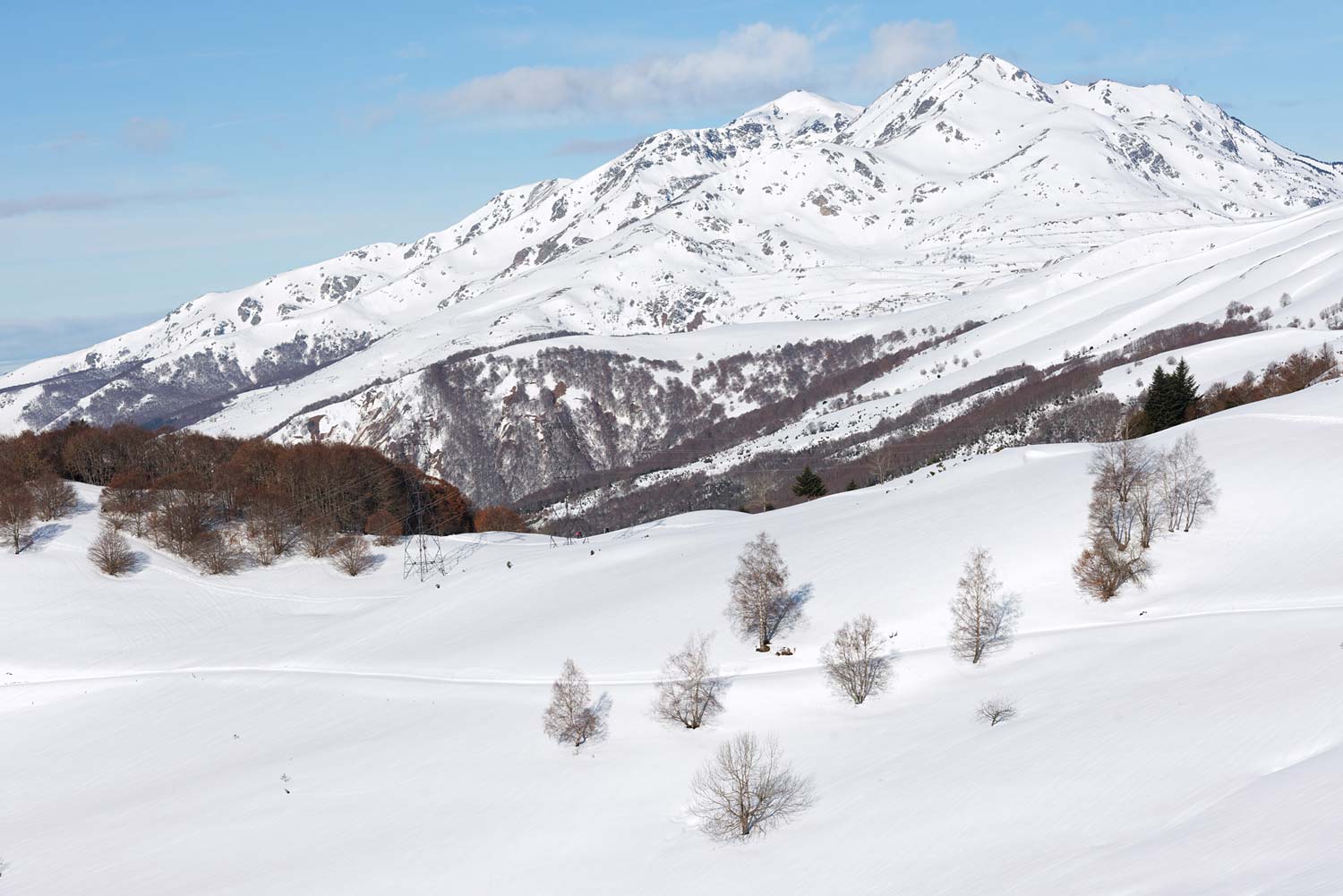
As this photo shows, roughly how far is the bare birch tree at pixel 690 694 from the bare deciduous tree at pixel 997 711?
13.4 meters

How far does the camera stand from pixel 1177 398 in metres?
93.9

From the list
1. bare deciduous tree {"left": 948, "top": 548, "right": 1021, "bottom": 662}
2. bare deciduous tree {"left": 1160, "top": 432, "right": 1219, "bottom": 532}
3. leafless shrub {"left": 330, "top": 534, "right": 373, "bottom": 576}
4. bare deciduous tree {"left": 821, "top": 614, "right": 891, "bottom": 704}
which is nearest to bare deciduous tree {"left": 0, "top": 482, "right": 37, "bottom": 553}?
leafless shrub {"left": 330, "top": 534, "right": 373, "bottom": 576}

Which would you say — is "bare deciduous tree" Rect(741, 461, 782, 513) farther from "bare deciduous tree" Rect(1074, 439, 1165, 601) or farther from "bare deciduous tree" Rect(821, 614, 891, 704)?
"bare deciduous tree" Rect(821, 614, 891, 704)

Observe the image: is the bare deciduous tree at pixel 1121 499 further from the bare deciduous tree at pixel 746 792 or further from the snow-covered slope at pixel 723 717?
the bare deciduous tree at pixel 746 792

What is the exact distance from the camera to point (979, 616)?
54906 millimetres

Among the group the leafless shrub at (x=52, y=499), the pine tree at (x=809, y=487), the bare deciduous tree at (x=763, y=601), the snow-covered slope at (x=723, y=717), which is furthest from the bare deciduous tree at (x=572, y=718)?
the leafless shrub at (x=52, y=499)

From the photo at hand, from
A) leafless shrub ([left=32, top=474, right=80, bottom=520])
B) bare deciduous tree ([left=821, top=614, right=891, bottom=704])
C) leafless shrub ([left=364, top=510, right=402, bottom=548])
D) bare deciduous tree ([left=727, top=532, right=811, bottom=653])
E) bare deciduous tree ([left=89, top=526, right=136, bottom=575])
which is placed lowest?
bare deciduous tree ([left=821, top=614, right=891, bottom=704])

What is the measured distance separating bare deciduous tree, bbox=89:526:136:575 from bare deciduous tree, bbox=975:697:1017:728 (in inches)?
2877

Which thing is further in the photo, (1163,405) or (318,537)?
(1163,405)

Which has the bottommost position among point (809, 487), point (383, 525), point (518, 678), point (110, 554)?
point (518, 678)

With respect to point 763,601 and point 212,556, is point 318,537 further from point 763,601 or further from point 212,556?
point 763,601

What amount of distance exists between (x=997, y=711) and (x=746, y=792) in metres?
13.1

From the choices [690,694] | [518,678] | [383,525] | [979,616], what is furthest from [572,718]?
[383,525]

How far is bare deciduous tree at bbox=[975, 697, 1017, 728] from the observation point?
153 feet
